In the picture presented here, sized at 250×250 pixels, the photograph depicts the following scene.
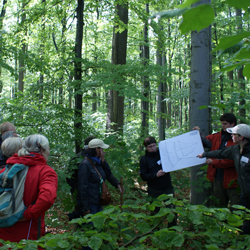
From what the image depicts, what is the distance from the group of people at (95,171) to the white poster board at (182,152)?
0.14 meters

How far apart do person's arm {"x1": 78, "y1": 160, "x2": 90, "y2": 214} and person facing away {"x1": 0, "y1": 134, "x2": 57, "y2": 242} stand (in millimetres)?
1113

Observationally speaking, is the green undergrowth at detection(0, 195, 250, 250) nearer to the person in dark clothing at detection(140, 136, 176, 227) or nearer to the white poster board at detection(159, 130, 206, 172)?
the white poster board at detection(159, 130, 206, 172)

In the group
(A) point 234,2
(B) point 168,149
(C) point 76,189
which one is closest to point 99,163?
(C) point 76,189

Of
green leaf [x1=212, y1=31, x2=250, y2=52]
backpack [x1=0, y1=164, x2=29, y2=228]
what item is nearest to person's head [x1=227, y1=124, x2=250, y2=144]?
green leaf [x1=212, y1=31, x2=250, y2=52]

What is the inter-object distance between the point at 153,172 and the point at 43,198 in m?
2.16

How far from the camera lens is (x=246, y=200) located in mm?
3146

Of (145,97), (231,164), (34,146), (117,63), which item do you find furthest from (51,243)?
(117,63)

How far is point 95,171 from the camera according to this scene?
11.7 ft

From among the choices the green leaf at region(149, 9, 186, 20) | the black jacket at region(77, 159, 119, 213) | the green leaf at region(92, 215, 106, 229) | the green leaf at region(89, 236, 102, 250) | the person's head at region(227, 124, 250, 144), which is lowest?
the black jacket at region(77, 159, 119, 213)

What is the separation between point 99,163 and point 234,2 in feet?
10.4

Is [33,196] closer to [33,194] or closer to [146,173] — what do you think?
[33,194]

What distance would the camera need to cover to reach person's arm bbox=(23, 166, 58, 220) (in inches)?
82.6

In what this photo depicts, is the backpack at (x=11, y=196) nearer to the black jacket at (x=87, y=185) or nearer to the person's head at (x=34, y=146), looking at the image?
the person's head at (x=34, y=146)

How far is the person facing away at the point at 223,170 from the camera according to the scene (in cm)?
352
